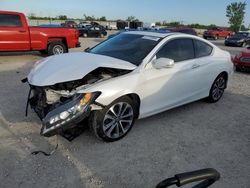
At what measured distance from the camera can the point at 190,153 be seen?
12.2ft

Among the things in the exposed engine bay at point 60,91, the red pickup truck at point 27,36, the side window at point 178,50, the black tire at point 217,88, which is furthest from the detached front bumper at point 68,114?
the red pickup truck at point 27,36

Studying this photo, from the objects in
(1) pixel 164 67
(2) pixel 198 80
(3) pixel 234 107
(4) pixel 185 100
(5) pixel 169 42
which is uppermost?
(5) pixel 169 42

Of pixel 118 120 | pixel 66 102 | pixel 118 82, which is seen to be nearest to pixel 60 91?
pixel 66 102

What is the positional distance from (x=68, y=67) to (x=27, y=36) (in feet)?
25.2

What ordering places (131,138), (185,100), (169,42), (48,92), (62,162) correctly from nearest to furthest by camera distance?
(62,162)
(48,92)
(131,138)
(169,42)
(185,100)

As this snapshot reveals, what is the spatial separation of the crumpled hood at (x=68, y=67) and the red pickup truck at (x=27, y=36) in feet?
22.6

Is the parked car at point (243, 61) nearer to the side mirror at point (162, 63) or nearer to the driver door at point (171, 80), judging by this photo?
the driver door at point (171, 80)

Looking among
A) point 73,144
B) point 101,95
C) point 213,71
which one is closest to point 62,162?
point 73,144

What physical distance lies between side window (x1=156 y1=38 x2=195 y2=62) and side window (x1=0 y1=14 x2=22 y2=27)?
7.92 meters

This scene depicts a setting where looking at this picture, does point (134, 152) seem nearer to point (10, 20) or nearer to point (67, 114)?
point (67, 114)

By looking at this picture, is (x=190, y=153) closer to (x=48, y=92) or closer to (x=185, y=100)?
(x=185, y=100)

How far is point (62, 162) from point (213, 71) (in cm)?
369

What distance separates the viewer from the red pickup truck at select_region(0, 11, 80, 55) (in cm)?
1012

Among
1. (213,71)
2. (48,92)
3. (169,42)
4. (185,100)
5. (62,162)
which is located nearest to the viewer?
(62,162)
